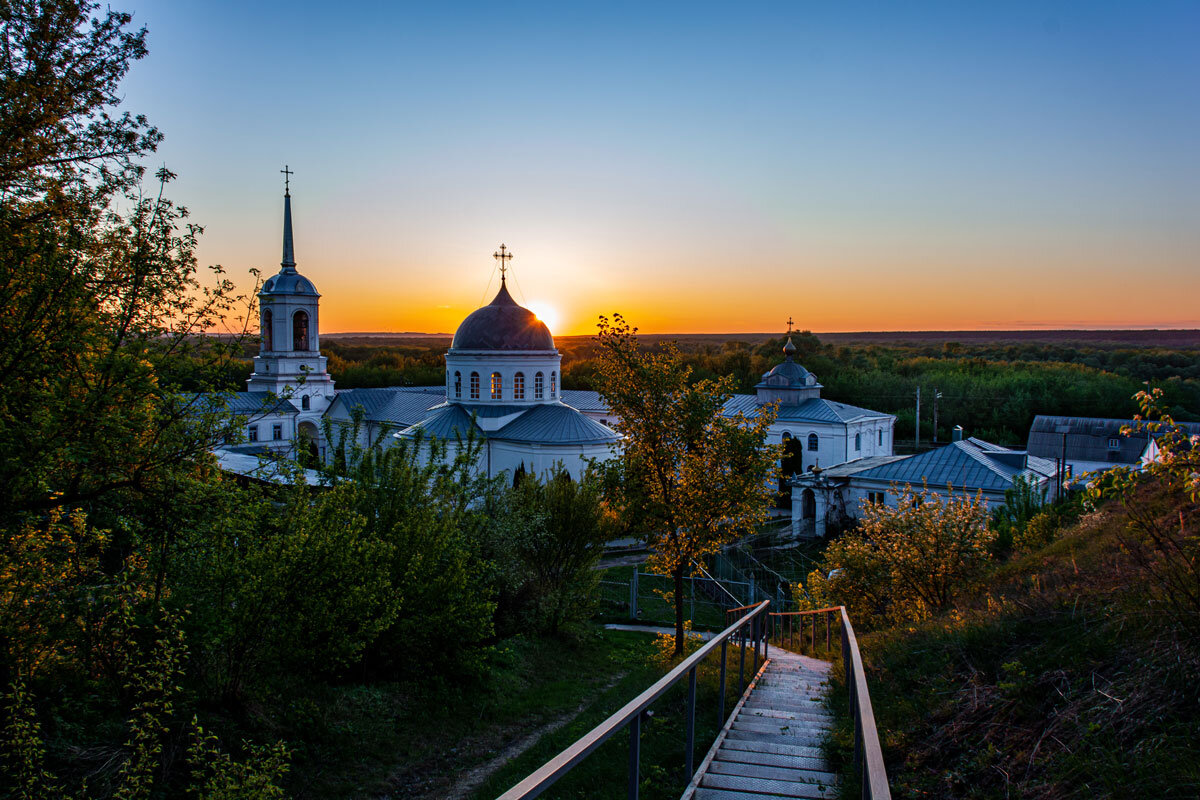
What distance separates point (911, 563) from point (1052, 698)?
7.98 metres

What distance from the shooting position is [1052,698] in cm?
566

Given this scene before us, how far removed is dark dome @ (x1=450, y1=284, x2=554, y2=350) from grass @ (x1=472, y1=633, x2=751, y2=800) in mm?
27513

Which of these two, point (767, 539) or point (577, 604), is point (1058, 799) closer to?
point (577, 604)

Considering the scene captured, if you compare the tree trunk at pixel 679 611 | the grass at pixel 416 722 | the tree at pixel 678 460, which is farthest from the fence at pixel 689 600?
the tree at pixel 678 460

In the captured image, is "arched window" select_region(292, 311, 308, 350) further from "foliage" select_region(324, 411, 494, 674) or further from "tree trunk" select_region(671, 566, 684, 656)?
"tree trunk" select_region(671, 566, 684, 656)

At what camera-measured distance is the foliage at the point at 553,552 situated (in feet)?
57.7

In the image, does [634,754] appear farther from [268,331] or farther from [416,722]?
[268,331]

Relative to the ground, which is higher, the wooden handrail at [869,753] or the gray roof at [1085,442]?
the wooden handrail at [869,753]

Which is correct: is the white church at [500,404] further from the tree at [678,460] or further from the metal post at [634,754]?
the metal post at [634,754]

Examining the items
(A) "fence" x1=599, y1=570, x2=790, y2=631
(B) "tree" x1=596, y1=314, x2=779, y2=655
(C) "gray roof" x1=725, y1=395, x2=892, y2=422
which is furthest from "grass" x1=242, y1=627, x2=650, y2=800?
(C) "gray roof" x1=725, y1=395, x2=892, y2=422

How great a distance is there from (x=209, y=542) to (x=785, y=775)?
20.9 feet

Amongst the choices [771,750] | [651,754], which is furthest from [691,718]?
[651,754]

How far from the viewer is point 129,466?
731 centimetres

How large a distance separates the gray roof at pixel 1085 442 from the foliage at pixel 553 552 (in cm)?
3817
